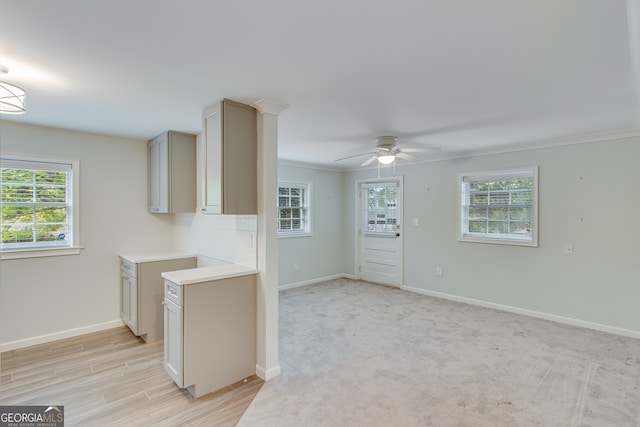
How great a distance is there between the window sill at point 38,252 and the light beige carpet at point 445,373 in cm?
245

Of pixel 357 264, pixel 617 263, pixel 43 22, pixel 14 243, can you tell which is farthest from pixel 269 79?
pixel 357 264

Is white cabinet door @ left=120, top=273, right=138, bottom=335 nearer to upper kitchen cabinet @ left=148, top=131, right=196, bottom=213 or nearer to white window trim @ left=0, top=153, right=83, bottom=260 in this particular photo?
white window trim @ left=0, top=153, right=83, bottom=260

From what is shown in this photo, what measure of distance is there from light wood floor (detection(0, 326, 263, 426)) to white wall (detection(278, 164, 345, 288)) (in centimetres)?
268

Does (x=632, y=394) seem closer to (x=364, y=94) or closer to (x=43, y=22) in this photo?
(x=364, y=94)

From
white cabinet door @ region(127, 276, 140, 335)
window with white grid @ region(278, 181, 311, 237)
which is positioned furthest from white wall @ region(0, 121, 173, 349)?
window with white grid @ region(278, 181, 311, 237)

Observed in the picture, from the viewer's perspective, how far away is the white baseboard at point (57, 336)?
10.3ft

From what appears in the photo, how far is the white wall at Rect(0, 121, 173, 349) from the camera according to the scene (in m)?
3.18

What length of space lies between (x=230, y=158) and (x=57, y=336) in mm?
2814

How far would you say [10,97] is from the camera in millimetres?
2010

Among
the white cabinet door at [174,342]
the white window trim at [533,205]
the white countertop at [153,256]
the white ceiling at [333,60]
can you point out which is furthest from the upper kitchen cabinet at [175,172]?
the white window trim at [533,205]

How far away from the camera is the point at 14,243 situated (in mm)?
3221

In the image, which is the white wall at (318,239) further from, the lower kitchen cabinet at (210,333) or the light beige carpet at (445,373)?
the lower kitchen cabinet at (210,333)

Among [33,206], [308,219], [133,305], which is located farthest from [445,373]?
[33,206]

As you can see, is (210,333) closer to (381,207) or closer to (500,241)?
(500,241)
